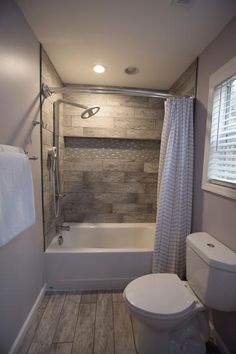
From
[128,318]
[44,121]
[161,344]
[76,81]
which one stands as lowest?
[128,318]

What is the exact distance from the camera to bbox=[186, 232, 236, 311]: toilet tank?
1.21 m

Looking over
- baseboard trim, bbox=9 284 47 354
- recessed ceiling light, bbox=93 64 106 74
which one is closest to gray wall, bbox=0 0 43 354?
baseboard trim, bbox=9 284 47 354

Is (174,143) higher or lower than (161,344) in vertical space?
higher

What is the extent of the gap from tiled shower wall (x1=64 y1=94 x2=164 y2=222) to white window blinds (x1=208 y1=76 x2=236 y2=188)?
1.19 meters

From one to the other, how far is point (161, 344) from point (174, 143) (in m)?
1.54

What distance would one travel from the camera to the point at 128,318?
1.74 metres

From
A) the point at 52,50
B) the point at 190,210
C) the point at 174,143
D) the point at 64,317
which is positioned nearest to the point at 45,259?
the point at 64,317

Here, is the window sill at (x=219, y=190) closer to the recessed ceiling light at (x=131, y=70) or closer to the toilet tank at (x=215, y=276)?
the toilet tank at (x=215, y=276)

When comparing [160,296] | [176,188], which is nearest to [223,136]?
[176,188]

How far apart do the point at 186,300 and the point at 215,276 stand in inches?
9.3

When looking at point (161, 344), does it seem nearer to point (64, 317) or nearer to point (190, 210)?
point (64, 317)

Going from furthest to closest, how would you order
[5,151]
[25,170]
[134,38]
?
[134,38] → [25,170] → [5,151]

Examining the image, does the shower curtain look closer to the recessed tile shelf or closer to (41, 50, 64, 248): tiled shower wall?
the recessed tile shelf

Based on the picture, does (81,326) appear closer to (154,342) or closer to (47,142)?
(154,342)
